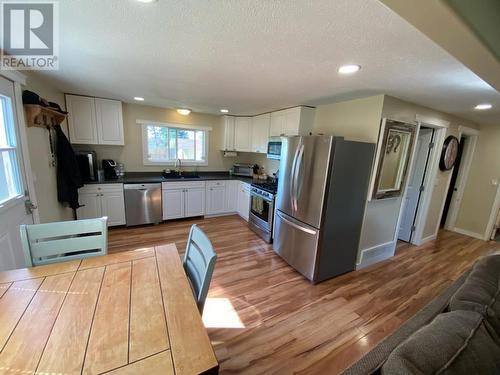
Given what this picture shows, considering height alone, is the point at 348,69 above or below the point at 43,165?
above

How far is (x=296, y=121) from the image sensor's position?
3227 mm

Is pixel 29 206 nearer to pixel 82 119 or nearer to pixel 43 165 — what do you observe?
pixel 43 165

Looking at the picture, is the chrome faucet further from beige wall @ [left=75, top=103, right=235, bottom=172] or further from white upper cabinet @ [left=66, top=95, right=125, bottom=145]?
white upper cabinet @ [left=66, top=95, right=125, bottom=145]

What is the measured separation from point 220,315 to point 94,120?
3.53 meters

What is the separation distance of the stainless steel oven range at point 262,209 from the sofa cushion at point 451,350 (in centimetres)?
245

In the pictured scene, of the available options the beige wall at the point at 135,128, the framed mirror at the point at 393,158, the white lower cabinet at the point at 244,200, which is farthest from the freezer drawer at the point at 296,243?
the beige wall at the point at 135,128

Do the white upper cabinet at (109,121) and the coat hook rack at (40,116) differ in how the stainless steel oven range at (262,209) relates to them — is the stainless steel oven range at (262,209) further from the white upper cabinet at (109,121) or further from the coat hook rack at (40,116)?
the coat hook rack at (40,116)

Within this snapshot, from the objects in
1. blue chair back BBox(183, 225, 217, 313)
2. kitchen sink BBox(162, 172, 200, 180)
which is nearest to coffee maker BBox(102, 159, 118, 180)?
kitchen sink BBox(162, 172, 200, 180)

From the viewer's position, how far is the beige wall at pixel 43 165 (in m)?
2.16

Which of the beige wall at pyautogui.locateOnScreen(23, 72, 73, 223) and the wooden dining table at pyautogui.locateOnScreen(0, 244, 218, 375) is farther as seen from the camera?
the beige wall at pyautogui.locateOnScreen(23, 72, 73, 223)

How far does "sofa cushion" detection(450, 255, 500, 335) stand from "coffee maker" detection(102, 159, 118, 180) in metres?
4.40

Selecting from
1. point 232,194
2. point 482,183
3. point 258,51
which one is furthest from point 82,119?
point 482,183

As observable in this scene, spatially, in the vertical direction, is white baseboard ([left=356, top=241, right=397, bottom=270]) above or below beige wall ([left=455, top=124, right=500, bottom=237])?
below

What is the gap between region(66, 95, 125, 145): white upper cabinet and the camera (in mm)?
3208
